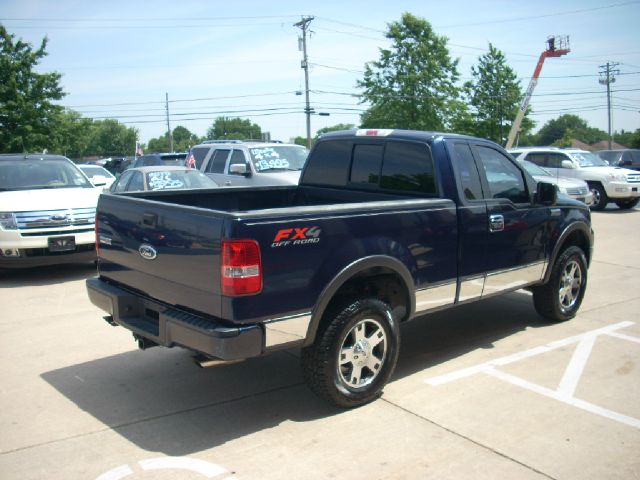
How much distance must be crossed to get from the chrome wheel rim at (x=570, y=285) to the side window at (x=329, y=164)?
2.58 metres

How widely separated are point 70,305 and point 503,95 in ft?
134

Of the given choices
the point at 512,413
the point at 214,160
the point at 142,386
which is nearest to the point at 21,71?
the point at 214,160

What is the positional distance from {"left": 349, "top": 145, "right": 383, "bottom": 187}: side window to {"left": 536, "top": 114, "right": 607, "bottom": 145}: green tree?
481 ft

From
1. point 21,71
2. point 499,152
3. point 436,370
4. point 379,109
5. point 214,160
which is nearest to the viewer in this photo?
point 436,370

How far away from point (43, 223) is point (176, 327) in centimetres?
539

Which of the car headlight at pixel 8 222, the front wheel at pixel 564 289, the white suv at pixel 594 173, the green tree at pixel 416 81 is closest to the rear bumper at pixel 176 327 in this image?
the front wheel at pixel 564 289

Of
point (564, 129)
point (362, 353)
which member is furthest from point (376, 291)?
point (564, 129)

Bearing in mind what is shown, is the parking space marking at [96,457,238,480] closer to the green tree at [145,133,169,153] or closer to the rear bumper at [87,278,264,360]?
the rear bumper at [87,278,264,360]

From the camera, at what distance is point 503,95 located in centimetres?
4325

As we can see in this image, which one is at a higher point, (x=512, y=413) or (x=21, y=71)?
(x=21, y=71)

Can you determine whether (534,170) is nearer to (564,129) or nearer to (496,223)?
(496,223)

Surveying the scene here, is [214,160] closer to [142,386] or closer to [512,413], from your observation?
[142,386]

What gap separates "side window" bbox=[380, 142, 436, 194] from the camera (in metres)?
5.02

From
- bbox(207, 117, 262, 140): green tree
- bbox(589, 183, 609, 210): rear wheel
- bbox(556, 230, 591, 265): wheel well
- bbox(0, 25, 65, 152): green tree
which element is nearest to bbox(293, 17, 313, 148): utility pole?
bbox(0, 25, 65, 152): green tree
